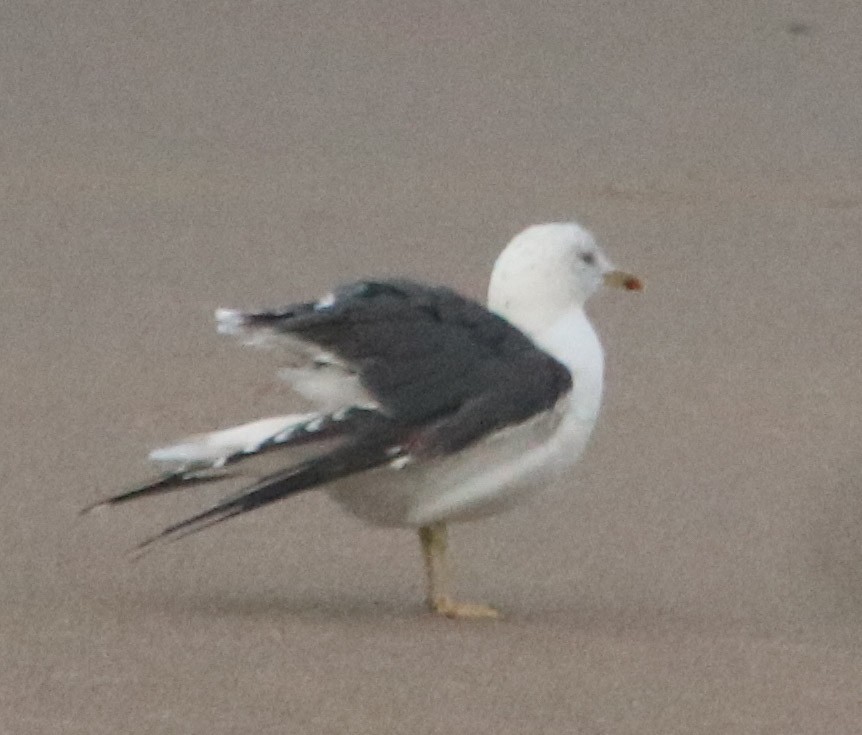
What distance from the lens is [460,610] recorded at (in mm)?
5273

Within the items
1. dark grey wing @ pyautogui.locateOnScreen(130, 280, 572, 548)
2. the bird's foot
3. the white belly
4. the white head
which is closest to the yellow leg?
the bird's foot

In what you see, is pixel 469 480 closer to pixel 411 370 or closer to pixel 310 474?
pixel 411 370

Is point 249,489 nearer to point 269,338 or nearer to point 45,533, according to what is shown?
point 269,338

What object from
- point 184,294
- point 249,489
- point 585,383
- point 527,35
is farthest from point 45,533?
point 527,35

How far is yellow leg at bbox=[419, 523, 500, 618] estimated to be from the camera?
5.27 m

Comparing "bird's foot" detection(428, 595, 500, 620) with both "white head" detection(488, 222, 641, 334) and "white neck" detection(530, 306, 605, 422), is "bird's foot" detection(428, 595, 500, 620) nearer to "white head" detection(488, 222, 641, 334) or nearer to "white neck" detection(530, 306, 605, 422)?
"white neck" detection(530, 306, 605, 422)

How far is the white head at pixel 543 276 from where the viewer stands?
548 cm

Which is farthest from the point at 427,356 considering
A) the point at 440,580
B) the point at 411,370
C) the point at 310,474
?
the point at 440,580

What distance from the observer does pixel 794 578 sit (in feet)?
18.7

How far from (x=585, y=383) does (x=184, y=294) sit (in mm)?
2614

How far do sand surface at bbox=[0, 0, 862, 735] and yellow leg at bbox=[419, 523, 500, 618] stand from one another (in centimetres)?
7

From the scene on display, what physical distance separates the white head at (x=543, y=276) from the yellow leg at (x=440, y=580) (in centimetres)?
46

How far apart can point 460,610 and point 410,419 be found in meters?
0.43

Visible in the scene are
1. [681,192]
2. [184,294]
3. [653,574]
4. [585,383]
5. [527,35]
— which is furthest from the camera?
[527,35]
